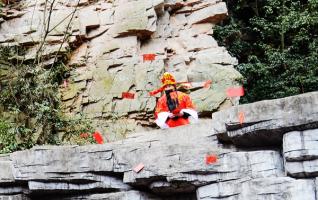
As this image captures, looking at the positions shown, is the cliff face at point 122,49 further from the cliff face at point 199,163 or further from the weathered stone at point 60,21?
the cliff face at point 199,163

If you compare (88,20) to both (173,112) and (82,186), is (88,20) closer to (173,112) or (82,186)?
(173,112)

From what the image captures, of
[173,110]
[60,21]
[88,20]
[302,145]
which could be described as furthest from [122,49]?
[302,145]

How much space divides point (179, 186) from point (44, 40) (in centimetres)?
506

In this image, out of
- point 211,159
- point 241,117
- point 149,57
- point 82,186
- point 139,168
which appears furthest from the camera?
point 149,57

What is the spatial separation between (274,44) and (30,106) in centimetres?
527

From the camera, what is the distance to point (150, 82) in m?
9.88

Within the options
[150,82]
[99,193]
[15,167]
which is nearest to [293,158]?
[99,193]

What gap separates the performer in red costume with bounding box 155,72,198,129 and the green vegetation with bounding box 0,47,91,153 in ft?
7.93

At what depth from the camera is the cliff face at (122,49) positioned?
385 inches

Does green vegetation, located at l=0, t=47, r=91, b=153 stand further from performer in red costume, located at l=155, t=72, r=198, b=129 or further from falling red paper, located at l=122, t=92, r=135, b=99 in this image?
performer in red costume, located at l=155, t=72, r=198, b=129

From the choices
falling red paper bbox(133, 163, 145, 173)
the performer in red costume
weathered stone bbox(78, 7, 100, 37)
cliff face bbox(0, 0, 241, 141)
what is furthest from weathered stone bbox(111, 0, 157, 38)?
falling red paper bbox(133, 163, 145, 173)

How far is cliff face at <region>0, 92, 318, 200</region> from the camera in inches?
200

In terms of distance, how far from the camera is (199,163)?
558 centimetres

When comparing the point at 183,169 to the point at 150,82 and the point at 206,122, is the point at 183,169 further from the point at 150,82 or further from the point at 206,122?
the point at 150,82
